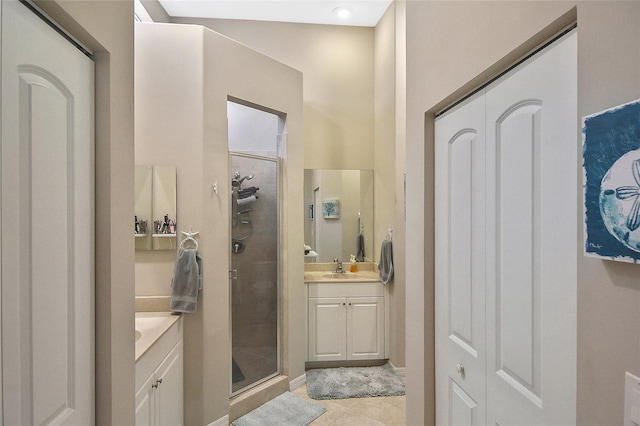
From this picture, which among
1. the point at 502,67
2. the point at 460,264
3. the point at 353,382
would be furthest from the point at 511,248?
the point at 353,382

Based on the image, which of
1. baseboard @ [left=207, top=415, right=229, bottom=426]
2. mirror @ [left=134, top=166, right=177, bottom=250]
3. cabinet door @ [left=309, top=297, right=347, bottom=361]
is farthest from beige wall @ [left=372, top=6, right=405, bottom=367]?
mirror @ [left=134, top=166, right=177, bottom=250]

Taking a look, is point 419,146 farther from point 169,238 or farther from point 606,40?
point 169,238

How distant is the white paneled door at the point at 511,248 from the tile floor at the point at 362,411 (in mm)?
1219

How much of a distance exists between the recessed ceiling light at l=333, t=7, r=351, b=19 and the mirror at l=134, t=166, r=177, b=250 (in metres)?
2.35

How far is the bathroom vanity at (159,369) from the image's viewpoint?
1667mm

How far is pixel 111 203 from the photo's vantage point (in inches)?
45.8

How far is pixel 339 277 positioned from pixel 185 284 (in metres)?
1.69

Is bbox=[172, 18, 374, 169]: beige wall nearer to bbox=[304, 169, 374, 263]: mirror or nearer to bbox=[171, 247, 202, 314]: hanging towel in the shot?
bbox=[304, 169, 374, 263]: mirror

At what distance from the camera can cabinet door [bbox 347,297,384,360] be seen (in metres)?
3.45

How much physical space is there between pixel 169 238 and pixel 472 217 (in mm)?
1899

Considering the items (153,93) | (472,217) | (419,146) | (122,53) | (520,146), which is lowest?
(472,217)

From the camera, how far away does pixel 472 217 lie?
1336 mm

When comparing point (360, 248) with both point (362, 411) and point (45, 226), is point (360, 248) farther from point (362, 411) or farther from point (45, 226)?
point (45, 226)

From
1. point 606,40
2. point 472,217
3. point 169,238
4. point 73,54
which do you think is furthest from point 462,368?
point 169,238
